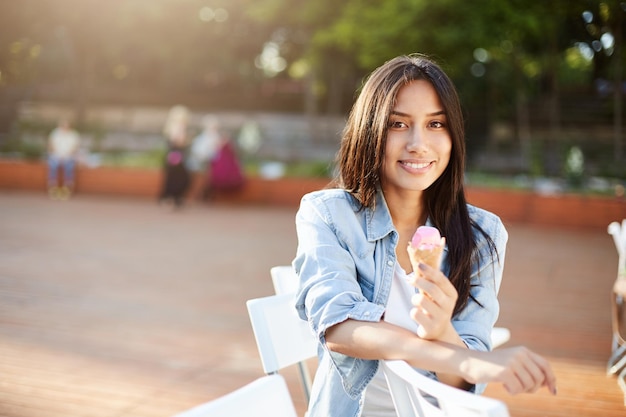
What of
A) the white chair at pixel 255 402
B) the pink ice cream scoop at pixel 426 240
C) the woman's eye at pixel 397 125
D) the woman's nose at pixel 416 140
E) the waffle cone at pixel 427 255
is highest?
the woman's eye at pixel 397 125

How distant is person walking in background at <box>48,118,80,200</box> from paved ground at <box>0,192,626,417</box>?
321 centimetres

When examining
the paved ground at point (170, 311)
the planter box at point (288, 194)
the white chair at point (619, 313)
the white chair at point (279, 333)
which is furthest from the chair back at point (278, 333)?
the planter box at point (288, 194)

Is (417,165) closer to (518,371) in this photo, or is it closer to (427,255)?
(427,255)

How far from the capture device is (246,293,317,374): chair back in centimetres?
199

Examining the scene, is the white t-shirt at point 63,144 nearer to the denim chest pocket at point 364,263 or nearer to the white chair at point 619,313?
the white chair at point 619,313

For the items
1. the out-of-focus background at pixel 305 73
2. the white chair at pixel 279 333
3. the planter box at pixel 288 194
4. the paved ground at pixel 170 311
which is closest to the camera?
the white chair at pixel 279 333

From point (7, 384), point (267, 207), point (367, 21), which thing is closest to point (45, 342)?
point (7, 384)

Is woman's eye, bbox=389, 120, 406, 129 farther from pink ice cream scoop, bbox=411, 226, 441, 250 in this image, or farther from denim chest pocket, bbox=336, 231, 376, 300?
pink ice cream scoop, bbox=411, 226, 441, 250

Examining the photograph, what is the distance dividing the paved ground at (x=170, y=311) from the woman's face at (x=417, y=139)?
7.80ft

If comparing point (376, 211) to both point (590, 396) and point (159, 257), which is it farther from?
point (159, 257)

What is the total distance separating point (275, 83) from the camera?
3700 cm

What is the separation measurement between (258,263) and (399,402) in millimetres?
6595

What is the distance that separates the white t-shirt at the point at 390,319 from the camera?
1804 millimetres

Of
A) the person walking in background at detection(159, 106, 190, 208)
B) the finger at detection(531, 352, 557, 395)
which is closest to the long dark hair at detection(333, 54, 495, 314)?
the finger at detection(531, 352, 557, 395)
